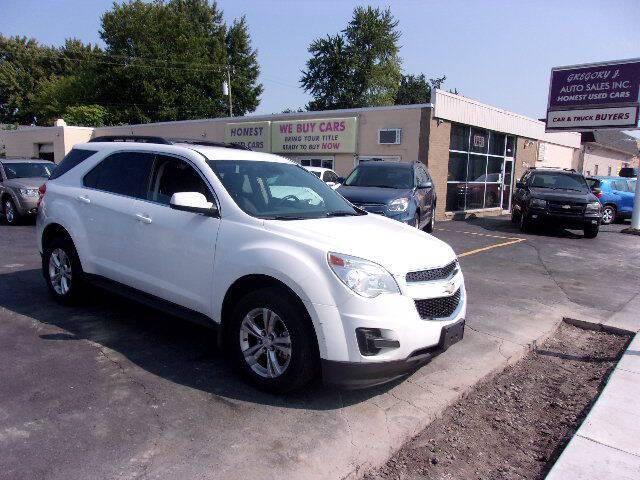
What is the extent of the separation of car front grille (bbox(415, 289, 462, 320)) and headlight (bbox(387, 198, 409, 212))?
511 centimetres

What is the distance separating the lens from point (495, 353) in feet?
15.6

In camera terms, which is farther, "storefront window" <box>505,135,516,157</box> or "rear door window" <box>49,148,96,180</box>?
"storefront window" <box>505,135,516,157</box>

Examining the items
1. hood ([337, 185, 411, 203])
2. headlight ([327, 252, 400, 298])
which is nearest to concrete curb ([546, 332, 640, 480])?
headlight ([327, 252, 400, 298])

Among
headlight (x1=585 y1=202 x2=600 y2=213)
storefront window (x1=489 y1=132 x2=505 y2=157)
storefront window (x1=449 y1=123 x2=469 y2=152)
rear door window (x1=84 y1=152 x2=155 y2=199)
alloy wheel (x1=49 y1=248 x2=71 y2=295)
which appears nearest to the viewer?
rear door window (x1=84 y1=152 x2=155 y2=199)

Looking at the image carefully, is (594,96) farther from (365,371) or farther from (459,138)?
(365,371)

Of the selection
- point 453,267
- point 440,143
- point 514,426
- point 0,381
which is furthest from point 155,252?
point 440,143

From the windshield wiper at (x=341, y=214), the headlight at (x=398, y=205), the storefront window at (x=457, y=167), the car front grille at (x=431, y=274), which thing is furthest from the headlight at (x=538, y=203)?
the car front grille at (x=431, y=274)

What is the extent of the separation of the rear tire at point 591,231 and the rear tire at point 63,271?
42.5 feet

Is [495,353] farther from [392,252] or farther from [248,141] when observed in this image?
[248,141]

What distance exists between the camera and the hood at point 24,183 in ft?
40.4

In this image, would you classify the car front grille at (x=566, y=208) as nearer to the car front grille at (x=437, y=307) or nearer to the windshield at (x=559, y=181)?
the windshield at (x=559, y=181)

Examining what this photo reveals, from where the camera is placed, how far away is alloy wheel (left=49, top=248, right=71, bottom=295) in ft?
17.5

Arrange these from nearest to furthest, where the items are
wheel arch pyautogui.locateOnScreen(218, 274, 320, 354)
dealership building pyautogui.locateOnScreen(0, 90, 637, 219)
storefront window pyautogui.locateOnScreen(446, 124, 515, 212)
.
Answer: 1. wheel arch pyautogui.locateOnScreen(218, 274, 320, 354)
2. dealership building pyautogui.locateOnScreen(0, 90, 637, 219)
3. storefront window pyautogui.locateOnScreen(446, 124, 515, 212)

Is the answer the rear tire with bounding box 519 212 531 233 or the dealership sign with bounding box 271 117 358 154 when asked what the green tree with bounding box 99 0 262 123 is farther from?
the rear tire with bounding box 519 212 531 233
